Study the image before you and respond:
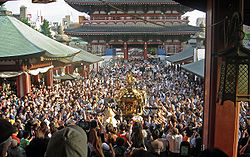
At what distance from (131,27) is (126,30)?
1.07 meters

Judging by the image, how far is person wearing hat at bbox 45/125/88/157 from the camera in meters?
1.83

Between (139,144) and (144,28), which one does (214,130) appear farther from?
(144,28)

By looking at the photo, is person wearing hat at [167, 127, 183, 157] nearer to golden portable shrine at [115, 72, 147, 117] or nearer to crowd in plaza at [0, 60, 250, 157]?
crowd in plaza at [0, 60, 250, 157]

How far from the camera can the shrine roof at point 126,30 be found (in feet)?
104

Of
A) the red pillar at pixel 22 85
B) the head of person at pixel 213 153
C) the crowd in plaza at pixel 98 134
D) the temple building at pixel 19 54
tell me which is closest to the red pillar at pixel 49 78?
the temple building at pixel 19 54

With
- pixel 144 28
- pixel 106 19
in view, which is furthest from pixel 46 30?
pixel 144 28

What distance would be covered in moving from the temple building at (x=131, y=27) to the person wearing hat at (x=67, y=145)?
99.5 ft

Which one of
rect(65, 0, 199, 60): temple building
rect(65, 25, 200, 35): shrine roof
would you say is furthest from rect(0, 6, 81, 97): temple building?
rect(65, 0, 199, 60): temple building

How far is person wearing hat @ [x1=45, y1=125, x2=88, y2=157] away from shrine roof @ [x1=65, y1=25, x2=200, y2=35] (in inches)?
1194

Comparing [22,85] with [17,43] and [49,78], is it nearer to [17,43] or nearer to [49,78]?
[17,43]

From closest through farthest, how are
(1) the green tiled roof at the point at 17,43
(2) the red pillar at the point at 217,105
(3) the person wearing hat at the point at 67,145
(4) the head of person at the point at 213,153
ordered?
(3) the person wearing hat at the point at 67,145 < (4) the head of person at the point at 213,153 < (2) the red pillar at the point at 217,105 < (1) the green tiled roof at the point at 17,43

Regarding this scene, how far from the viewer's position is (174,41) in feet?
110

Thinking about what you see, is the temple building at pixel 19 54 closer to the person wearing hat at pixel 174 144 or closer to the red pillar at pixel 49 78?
the red pillar at pixel 49 78

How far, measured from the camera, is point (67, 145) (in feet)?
6.03
